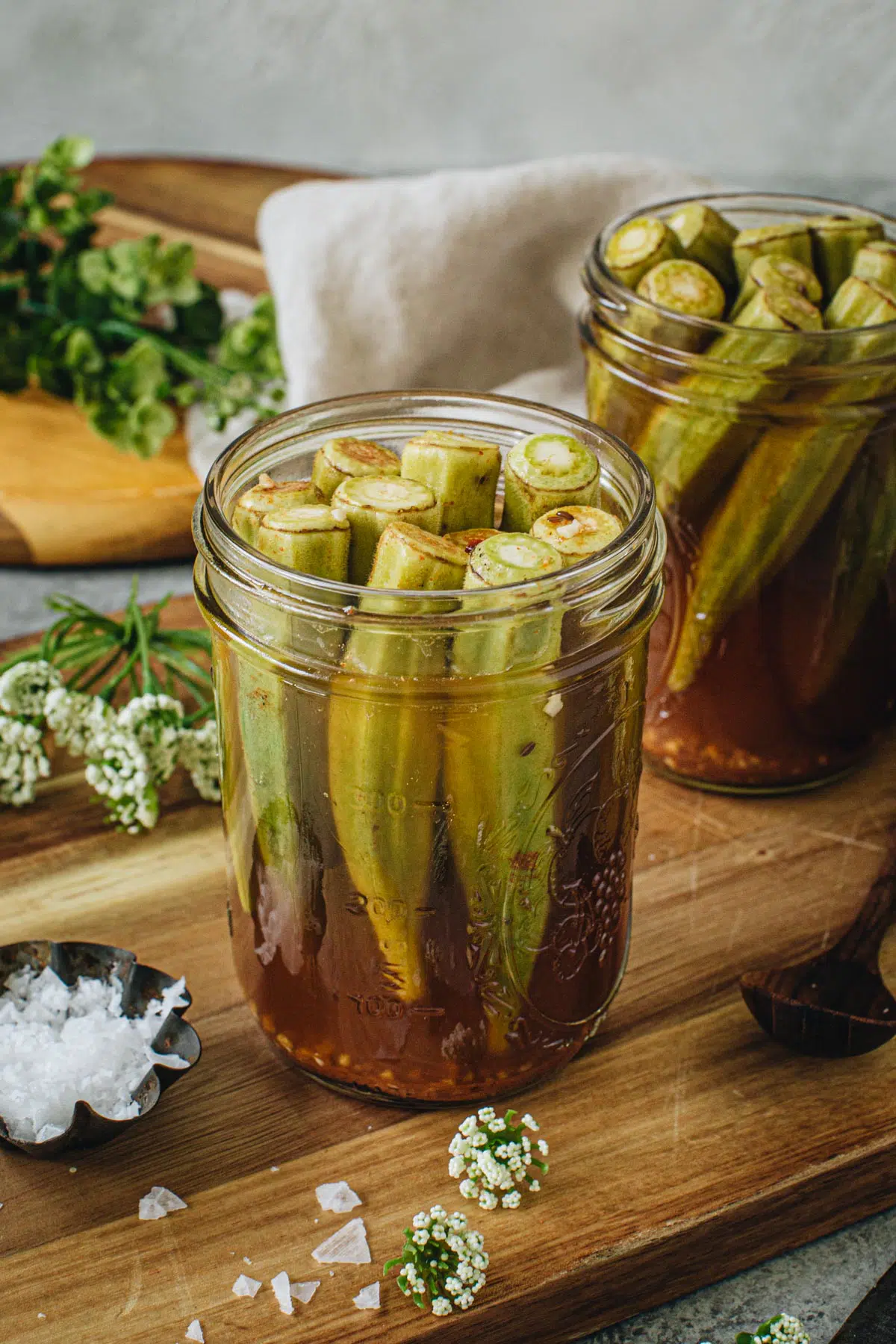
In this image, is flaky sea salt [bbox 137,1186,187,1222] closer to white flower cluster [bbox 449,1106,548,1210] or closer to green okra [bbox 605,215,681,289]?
white flower cluster [bbox 449,1106,548,1210]

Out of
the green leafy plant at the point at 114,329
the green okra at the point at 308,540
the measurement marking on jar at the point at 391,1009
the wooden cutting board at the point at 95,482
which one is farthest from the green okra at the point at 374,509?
the green leafy plant at the point at 114,329

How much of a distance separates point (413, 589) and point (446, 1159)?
0.35 metres

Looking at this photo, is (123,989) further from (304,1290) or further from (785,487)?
(785,487)

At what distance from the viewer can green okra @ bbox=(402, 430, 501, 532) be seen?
799mm

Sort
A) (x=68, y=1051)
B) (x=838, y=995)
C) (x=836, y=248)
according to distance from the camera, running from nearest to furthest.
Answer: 1. (x=68, y=1051)
2. (x=838, y=995)
3. (x=836, y=248)

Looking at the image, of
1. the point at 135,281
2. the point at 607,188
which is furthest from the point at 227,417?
the point at 607,188

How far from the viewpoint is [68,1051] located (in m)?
0.83

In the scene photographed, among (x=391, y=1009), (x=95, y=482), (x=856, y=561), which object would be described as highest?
(x=856, y=561)

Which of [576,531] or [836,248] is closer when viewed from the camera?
[576,531]

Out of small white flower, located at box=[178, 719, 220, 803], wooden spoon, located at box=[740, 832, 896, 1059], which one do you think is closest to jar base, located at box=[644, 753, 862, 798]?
wooden spoon, located at box=[740, 832, 896, 1059]

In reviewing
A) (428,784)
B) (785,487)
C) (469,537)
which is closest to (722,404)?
(785,487)

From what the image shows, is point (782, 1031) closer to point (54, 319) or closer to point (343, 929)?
point (343, 929)

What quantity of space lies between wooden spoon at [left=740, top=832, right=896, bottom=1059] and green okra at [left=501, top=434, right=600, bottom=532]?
34 cm

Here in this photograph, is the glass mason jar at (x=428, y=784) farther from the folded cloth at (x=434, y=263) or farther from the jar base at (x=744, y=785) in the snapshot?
the folded cloth at (x=434, y=263)
